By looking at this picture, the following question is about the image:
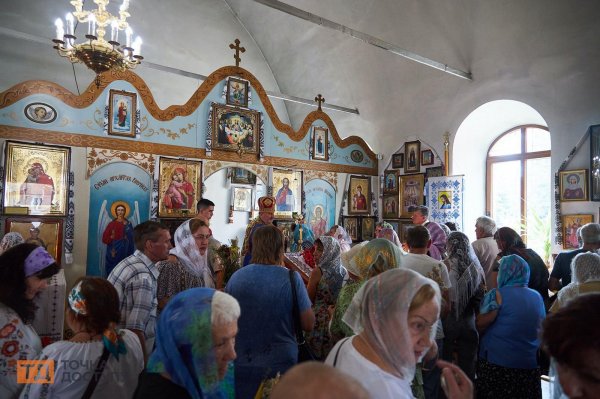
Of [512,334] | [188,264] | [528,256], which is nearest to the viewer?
[512,334]

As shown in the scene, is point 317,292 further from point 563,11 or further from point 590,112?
point 563,11

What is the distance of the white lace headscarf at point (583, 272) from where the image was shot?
2.87 m

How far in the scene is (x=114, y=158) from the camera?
265 inches

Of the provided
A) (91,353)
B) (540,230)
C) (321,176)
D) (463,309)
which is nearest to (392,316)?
(91,353)

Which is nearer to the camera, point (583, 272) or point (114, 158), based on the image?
point (583, 272)

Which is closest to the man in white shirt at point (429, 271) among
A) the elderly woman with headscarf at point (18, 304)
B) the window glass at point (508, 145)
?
the elderly woman with headscarf at point (18, 304)

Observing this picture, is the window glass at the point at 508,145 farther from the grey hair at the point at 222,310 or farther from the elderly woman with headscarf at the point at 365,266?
the grey hair at the point at 222,310

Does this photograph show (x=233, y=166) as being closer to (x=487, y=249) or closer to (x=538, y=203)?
(x=487, y=249)

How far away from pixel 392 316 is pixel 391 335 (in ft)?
0.22

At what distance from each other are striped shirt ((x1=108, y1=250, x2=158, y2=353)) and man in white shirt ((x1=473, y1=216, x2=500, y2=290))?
3712mm

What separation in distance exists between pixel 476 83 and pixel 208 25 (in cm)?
827

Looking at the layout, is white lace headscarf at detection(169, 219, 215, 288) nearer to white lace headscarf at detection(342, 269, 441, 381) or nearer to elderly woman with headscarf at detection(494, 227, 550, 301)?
white lace headscarf at detection(342, 269, 441, 381)

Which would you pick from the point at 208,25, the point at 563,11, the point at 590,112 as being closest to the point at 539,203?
the point at 590,112
